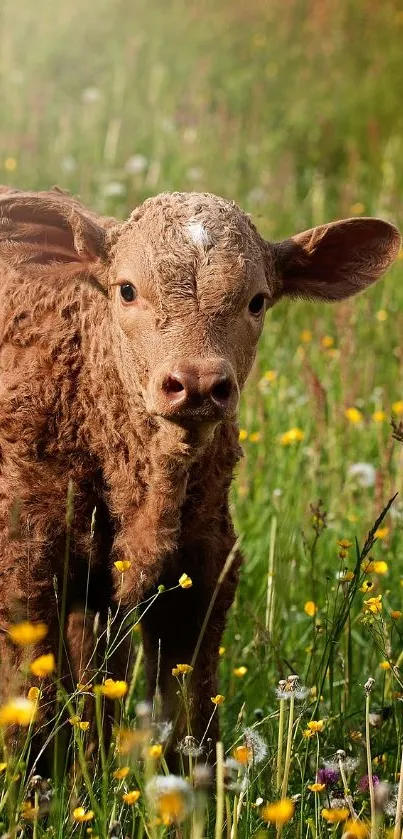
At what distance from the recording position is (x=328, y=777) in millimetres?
3186

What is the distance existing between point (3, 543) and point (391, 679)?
136 centimetres

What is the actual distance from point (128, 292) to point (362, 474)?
7.46 ft

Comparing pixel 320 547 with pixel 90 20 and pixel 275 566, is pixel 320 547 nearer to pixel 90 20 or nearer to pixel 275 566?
pixel 275 566

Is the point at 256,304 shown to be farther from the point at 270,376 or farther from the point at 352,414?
the point at 270,376

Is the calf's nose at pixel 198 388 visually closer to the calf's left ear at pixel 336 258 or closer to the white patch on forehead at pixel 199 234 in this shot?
the white patch on forehead at pixel 199 234

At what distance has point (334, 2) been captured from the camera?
1241 centimetres

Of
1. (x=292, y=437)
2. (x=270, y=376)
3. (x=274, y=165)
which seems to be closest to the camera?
(x=292, y=437)

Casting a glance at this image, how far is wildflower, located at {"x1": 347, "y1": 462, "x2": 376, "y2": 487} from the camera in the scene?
5.56 m

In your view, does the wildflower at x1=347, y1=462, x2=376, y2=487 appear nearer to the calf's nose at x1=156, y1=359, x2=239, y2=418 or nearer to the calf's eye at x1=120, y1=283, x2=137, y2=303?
the calf's eye at x1=120, y1=283, x2=137, y2=303

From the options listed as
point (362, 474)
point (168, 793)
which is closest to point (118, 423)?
point (168, 793)

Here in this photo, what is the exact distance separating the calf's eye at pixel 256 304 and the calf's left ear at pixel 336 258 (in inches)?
15.3

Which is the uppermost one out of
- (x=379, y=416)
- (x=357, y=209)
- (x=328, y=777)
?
(x=357, y=209)

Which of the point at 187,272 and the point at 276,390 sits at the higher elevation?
the point at 276,390

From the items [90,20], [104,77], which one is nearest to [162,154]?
[104,77]
